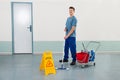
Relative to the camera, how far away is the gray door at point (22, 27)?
7.30 metres

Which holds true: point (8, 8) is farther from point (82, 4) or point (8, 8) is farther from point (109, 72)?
point (109, 72)

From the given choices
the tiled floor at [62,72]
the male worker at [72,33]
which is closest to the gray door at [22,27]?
the tiled floor at [62,72]

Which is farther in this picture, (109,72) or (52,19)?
(52,19)

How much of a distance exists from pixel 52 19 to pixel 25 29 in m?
0.98

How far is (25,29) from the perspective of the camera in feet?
24.3

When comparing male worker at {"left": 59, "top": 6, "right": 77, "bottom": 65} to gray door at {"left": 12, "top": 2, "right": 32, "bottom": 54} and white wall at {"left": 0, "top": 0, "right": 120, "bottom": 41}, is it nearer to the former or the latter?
white wall at {"left": 0, "top": 0, "right": 120, "bottom": 41}

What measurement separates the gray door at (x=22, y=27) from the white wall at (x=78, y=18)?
0.58 feet

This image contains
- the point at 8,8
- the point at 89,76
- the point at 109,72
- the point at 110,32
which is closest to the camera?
the point at 89,76

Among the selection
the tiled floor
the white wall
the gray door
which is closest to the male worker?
the tiled floor

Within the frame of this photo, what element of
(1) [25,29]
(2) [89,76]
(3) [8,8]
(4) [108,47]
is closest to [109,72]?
(2) [89,76]

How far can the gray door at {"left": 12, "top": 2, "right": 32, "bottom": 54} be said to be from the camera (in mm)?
7297

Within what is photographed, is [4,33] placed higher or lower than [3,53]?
higher

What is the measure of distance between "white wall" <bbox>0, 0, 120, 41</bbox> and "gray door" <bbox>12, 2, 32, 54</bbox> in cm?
18

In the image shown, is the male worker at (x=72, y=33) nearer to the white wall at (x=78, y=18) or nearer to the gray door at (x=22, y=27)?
the white wall at (x=78, y=18)
